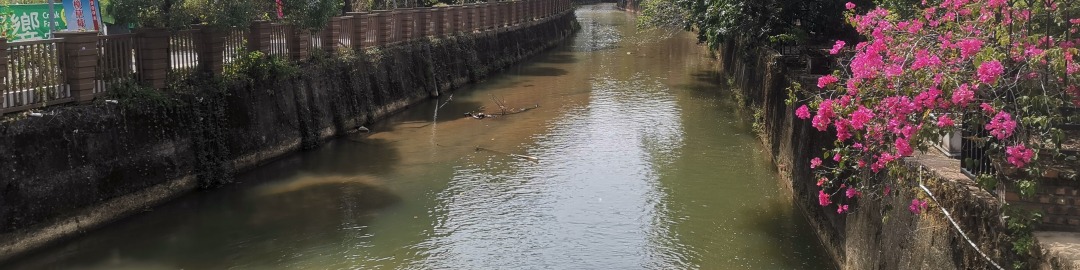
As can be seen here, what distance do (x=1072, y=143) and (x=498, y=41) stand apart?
94.8ft

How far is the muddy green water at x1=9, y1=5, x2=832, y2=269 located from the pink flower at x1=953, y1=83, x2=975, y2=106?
500 cm

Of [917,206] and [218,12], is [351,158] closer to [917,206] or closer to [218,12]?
[218,12]

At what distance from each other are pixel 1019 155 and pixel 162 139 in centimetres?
1168

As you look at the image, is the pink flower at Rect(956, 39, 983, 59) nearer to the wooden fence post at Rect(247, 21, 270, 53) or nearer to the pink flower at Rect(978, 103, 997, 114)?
the pink flower at Rect(978, 103, 997, 114)

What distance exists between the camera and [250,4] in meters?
16.3

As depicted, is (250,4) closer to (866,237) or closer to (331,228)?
(331,228)

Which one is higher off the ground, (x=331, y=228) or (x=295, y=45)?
(x=295, y=45)

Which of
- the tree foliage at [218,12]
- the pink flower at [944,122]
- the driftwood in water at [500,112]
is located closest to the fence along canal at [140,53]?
the tree foliage at [218,12]

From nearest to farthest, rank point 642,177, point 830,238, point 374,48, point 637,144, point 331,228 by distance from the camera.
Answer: point 830,238, point 331,228, point 642,177, point 637,144, point 374,48

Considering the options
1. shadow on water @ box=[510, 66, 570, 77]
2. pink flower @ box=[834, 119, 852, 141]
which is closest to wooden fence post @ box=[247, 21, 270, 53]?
pink flower @ box=[834, 119, 852, 141]

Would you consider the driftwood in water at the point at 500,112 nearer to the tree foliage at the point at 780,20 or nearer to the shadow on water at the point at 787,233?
the tree foliage at the point at 780,20

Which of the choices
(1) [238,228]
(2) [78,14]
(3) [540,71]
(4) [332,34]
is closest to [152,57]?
(1) [238,228]

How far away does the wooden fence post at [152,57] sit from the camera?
14.3 meters

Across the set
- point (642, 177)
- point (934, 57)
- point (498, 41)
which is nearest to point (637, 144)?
point (642, 177)
